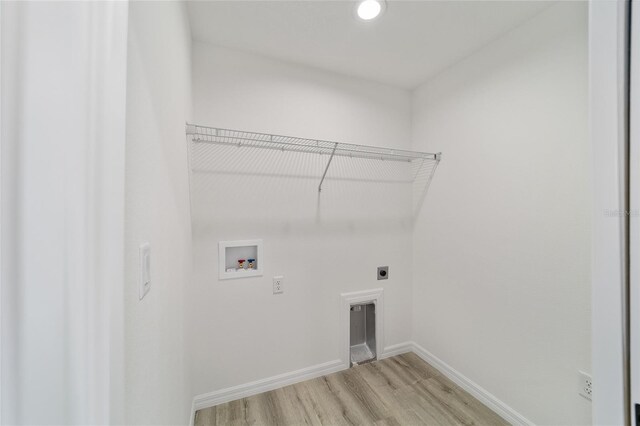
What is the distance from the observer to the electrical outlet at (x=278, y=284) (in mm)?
1766

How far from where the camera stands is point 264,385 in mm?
1736

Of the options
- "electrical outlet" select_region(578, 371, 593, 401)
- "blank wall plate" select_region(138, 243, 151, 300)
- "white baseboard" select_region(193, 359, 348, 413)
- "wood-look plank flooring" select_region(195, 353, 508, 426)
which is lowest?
"wood-look plank flooring" select_region(195, 353, 508, 426)

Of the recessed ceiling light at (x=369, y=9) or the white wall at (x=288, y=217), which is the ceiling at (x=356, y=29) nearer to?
the recessed ceiling light at (x=369, y=9)

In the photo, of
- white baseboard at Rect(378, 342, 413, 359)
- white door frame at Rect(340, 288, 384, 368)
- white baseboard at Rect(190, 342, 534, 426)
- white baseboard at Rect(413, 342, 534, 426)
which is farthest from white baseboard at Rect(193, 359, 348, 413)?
white baseboard at Rect(413, 342, 534, 426)

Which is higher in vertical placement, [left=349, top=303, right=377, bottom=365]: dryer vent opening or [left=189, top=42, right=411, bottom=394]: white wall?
[left=189, top=42, right=411, bottom=394]: white wall

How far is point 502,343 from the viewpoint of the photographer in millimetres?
1561

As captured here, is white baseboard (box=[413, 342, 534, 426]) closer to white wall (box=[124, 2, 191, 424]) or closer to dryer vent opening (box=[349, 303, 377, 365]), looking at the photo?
dryer vent opening (box=[349, 303, 377, 365])

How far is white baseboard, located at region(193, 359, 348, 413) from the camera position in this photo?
160 cm

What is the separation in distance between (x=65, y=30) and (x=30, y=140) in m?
0.16

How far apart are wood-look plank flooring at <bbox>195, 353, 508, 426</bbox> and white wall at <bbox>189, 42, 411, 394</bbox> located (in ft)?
0.52

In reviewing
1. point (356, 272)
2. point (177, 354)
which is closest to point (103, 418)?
point (177, 354)

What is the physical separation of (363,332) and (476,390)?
0.87 meters

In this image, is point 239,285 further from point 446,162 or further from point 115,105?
point 446,162

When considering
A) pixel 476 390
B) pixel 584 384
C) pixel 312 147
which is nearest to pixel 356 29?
pixel 312 147
